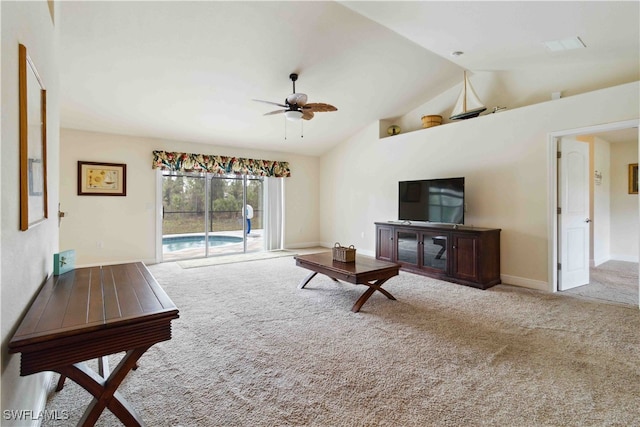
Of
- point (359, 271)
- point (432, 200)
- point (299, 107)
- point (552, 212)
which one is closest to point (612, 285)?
point (552, 212)

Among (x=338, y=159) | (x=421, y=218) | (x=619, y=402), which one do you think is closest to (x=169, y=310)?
(x=619, y=402)

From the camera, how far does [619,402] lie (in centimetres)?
178

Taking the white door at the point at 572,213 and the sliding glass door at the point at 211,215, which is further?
the sliding glass door at the point at 211,215

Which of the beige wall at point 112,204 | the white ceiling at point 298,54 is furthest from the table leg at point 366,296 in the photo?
the beige wall at point 112,204

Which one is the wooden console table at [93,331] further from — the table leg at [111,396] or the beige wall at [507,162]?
the beige wall at [507,162]

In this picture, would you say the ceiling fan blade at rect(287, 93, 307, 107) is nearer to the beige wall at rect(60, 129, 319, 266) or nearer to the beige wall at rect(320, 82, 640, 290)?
the beige wall at rect(320, 82, 640, 290)

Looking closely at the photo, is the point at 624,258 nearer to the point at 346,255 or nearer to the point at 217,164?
the point at 346,255

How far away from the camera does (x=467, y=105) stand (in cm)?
478

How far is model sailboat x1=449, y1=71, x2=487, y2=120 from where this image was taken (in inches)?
183

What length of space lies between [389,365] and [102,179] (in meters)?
5.37

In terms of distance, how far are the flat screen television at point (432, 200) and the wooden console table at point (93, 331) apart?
13.2 feet

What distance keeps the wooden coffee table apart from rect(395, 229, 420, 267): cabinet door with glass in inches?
54.6

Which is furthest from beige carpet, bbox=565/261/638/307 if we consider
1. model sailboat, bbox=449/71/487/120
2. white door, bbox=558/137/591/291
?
model sailboat, bbox=449/71/487/120

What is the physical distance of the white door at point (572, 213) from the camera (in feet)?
13.1
